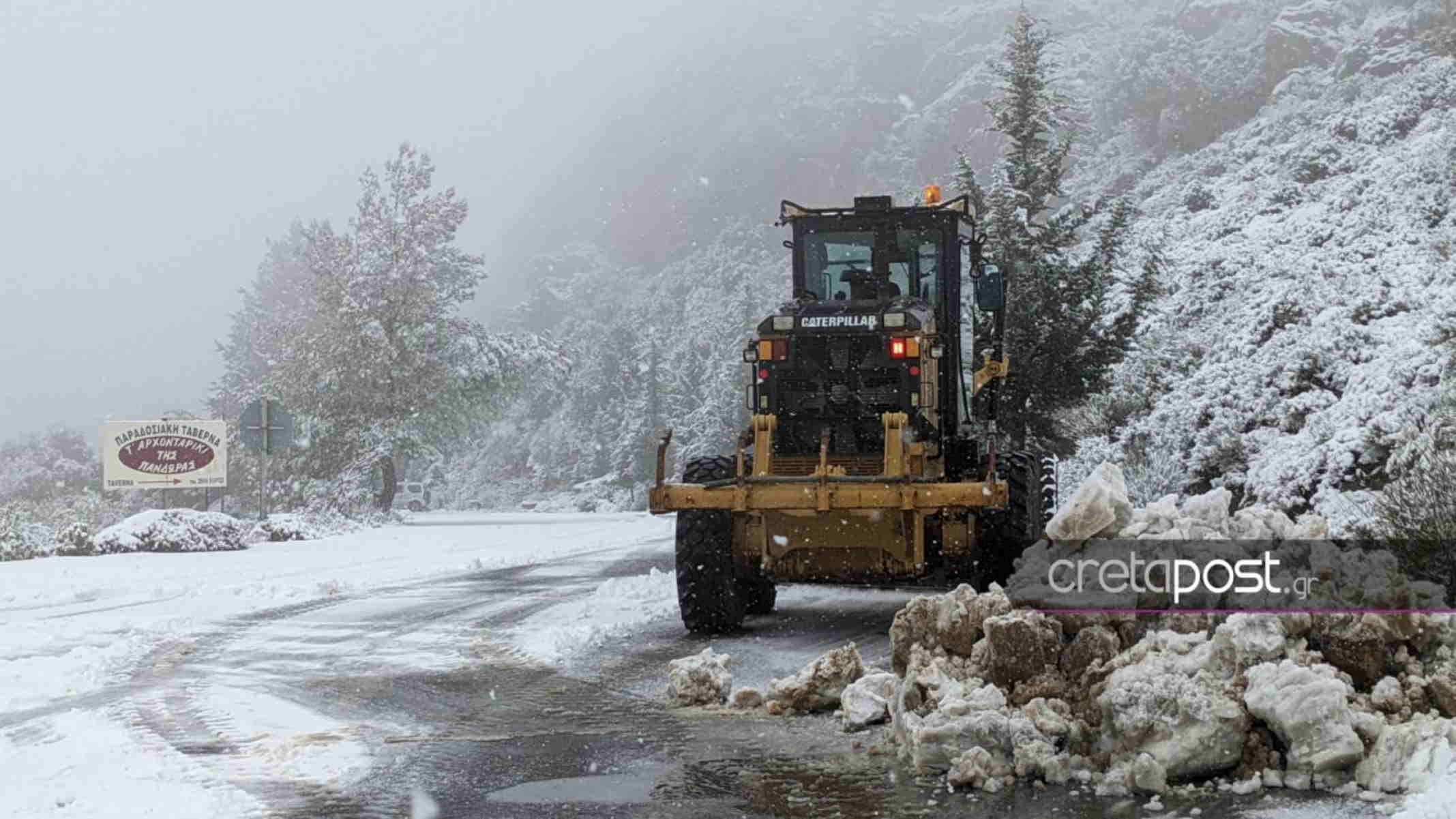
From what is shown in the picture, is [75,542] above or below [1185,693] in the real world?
above

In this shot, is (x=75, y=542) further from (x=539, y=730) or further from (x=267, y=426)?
(x=539, y=730)

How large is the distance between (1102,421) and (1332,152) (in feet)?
42.2

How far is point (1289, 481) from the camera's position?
571 inches

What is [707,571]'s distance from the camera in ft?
34.8

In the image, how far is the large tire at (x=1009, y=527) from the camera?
1033 centimetres

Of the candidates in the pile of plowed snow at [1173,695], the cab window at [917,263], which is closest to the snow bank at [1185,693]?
the pile of plowed snow at [1173,695]

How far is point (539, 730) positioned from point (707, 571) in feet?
11.6

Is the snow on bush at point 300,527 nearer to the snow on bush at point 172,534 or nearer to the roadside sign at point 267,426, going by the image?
the snow on bush at point 172,534

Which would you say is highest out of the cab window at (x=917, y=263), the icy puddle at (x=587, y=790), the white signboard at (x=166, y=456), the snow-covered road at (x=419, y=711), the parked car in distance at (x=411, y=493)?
Answer: the cab window at (x=917, y=263)

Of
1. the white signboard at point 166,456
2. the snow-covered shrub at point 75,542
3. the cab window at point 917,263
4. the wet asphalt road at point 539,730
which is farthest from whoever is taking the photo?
the white signboard at point 166,456

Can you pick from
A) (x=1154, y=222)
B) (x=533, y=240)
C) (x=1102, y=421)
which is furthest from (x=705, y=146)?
(x=1102, y=421)

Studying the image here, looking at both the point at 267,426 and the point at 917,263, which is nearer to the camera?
the point at 917,263

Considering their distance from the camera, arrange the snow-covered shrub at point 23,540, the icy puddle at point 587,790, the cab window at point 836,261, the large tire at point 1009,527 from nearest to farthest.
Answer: the icy puddle at point 587,790
the large tire at point 1009,527
the cab window at point 836,261
the snow-covered shrub at point 23,540

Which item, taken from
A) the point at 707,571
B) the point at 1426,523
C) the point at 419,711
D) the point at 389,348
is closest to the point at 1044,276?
the point at 707,571
